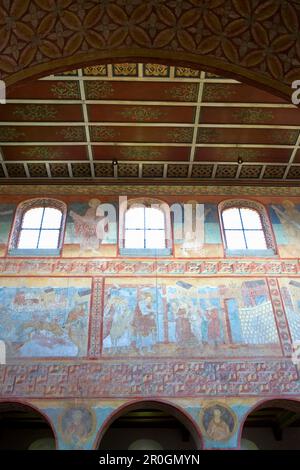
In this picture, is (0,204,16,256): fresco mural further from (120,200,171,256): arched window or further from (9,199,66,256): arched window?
(120,200,171,256): arched window

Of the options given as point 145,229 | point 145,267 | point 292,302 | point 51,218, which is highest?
point 51,218

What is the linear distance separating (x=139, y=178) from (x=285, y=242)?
461 centimetres

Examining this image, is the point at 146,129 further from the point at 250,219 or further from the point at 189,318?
the point at 189,318

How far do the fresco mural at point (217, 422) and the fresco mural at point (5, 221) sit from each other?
6.42 m

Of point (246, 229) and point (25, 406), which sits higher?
point (246, 229)

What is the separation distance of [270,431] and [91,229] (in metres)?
7.22

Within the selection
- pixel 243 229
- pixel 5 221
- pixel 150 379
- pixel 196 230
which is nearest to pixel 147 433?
pixel 150 379

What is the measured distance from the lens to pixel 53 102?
11.3 metres

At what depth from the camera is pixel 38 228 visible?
12.7 m

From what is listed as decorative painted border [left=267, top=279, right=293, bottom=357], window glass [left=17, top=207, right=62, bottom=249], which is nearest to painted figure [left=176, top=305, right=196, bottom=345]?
decorative painted border [left=267, top=279, right=293, bottom=357]

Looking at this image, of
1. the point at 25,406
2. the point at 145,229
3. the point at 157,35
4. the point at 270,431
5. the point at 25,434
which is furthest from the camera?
the point at 145,229

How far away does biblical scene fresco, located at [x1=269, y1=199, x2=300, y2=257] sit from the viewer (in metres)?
12.3

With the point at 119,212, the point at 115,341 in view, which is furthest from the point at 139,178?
the point at 115,341

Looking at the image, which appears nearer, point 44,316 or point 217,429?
point 217,429
